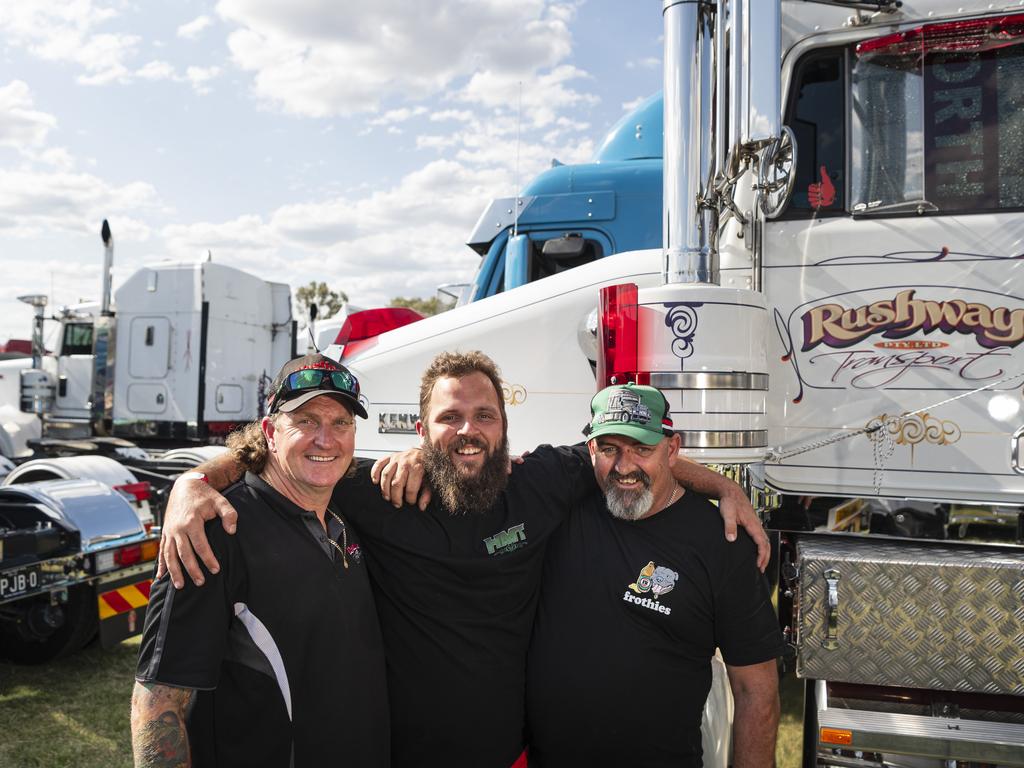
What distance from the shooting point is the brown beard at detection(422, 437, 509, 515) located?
236 cm

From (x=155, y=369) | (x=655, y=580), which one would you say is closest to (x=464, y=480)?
(x=655, y=580)

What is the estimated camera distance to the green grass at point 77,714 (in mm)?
4074

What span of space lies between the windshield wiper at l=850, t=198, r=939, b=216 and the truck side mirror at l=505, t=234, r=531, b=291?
2222 mm

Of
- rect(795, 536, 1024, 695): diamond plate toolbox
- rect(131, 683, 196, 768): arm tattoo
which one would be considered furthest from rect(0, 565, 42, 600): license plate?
rect(795, 536, 1024, 695): diamond plate toolbox

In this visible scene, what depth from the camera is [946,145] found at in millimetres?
3115

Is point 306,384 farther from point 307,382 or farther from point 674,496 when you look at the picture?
point 674,496

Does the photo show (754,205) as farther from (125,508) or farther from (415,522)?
(125,508)

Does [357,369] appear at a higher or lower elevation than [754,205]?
lower

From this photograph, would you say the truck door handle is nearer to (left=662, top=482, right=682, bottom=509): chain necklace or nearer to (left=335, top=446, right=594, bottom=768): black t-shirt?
(left=662, top=482, right=682, bottom=509): chain necklace

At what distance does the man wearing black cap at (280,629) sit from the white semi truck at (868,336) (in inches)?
49.1

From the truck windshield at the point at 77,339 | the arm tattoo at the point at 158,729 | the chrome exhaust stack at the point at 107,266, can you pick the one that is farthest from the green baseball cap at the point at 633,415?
the truck windshield at the point at 77,339

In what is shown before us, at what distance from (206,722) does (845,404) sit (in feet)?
8.25

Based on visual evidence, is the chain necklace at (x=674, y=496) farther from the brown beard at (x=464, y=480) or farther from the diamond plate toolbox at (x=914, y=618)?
the diamond plate toolbox at (x=914, y=618)

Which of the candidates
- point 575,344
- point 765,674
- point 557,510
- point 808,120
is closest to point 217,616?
point 557,510
